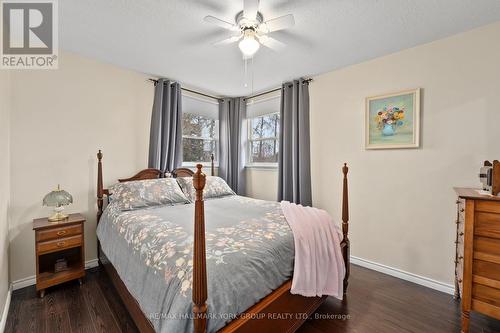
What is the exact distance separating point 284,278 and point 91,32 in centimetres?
271

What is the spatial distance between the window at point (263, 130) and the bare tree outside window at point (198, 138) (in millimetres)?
695

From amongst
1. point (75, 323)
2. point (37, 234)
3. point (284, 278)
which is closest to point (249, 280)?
point (284, 278)

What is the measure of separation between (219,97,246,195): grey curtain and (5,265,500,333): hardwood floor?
7.74 ft

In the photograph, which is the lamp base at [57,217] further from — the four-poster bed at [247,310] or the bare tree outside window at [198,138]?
the bare tree outside window at [198,138]

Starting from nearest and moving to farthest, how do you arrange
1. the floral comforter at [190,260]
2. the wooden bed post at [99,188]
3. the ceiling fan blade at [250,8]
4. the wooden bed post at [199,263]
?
the wooden bed post at [199,263]
the floral comforter at [190,260]
the ceiling fan blade at [250,8]
the wooden bed post at [99,188]

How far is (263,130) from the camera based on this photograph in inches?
159

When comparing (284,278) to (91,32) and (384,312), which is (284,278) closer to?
(384,312)

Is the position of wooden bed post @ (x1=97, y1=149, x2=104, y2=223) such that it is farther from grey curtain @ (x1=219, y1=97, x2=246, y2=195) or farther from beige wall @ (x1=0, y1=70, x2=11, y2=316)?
grey curtain @ (x1=219, y1=97, x2=246, y2=195)

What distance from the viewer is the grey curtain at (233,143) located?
4102mm

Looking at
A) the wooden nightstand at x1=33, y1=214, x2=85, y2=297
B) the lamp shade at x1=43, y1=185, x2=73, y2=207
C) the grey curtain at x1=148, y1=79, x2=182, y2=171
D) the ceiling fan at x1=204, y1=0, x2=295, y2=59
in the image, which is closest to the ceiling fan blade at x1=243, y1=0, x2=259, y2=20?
the ceiling fan at x1=204, y1=0, x2=295, y2=59

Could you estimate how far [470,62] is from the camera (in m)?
2.06

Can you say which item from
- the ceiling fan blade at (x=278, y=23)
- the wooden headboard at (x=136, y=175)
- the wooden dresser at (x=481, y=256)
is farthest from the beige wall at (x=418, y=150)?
the wooden headboard at (x=136, y=175)

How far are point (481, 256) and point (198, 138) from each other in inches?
143

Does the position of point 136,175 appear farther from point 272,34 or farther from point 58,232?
point 272,34
